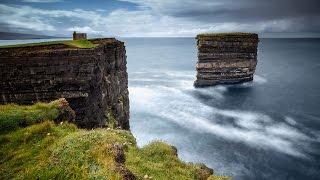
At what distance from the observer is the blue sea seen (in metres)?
42.1

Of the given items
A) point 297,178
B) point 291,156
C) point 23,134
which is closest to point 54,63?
point 23,134

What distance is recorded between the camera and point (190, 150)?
47.3m

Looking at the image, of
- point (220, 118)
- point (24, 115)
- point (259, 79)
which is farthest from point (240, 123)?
point (259, 79)

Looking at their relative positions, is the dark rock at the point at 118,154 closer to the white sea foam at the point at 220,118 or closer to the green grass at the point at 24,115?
the green grass at the point at 24,115

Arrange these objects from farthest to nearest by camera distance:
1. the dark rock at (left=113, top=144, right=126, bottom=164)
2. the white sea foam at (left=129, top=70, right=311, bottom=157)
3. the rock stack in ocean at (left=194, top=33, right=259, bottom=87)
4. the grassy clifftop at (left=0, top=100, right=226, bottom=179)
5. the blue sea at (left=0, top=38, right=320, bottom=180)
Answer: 1. the rock stack in ocean at (left=194, top=33, right=259, bottom=87)
2. the white sea foam at (left=129, top=70, right=311, bottom=157)
3. the blue sea at (left=0, top=38, right=320, bottom=180)
4. the dark rock at (left=113, top=144, right=126, bottom=164)
5. the grassy clifftop at (left=0, top=100, right=226, bottom=179)

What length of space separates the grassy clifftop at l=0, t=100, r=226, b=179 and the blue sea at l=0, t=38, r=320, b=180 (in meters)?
22.0

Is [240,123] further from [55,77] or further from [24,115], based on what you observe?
[24,115]

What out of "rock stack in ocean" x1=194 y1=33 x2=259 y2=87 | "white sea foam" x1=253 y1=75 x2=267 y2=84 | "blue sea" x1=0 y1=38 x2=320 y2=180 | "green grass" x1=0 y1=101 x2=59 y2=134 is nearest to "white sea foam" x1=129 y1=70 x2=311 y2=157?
"blue sea" x1=0 y1=38 x2=320 y2=180

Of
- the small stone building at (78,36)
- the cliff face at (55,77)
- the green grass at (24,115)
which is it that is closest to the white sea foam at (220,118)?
the small stone building at (78,36)

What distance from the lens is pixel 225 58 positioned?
94.4 meters

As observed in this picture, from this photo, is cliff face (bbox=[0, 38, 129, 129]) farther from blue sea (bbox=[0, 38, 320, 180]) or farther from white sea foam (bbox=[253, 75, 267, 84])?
white sea foam (bbox=[253, 75, 267, 84])

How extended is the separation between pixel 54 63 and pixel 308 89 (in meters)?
77.9

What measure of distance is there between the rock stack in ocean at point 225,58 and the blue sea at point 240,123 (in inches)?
124

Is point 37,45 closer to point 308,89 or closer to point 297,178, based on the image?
point 297,178
